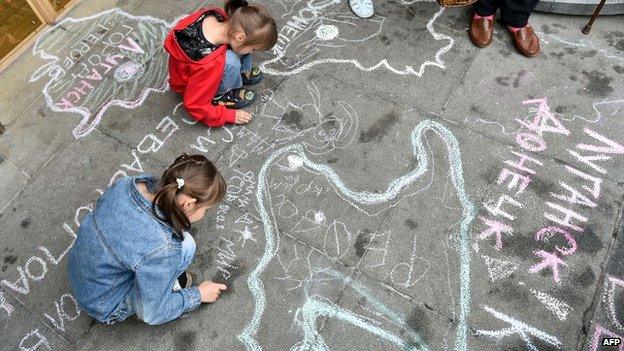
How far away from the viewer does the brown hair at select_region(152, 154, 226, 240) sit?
2031 mm

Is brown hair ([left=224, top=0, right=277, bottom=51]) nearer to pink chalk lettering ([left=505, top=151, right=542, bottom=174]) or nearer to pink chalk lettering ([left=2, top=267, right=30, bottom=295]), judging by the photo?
pink chalk lettering ([left=505, top=151, right=542, bottom=174])

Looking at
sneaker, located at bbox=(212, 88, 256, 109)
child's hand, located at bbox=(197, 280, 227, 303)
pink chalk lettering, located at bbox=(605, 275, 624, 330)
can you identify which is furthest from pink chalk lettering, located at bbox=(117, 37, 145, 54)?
pink chalk lettering, located at bbox=(605, 275, 624, 330)

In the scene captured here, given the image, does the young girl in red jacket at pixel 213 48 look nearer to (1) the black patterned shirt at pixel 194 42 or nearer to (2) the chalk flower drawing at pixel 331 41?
(1) the black patterned shirt at pixel 194 42

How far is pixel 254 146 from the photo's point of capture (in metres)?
3.34

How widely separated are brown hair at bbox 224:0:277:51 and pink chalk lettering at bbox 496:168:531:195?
1.91 m

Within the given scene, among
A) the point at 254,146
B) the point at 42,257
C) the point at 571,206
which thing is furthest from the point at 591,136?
the point at 42,257

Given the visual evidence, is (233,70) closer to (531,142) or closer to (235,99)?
(235,99)

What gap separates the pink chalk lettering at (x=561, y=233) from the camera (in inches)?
110

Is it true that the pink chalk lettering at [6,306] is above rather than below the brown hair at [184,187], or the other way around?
below

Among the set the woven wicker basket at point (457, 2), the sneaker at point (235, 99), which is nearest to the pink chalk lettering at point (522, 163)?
the woven wicker basket at point (457, 2)

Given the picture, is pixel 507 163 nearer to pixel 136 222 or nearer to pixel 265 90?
pixel 265 90

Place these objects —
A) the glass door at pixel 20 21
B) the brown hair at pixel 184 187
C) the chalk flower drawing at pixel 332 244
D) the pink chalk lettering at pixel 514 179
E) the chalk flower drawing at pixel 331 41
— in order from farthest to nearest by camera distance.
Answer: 1. the glass door at pixel 20 21
2. the chalk flower drawing at pixel 331 41
3. the pink chalk lettering at pixel 514 179
4. the chalk flower drawing at pixel 332 244
5. the brown hair at pixel 184 187

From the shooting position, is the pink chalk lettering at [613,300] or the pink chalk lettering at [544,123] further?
the pink chalk lettering at [544,123]

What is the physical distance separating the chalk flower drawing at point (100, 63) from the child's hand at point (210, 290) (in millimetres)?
1774
